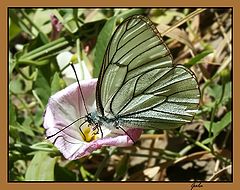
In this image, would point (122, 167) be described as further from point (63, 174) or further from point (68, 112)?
point (68, 112)

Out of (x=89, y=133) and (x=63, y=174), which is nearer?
(x=89, y=133)

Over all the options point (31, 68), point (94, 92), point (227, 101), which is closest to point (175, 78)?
point (94, 92)

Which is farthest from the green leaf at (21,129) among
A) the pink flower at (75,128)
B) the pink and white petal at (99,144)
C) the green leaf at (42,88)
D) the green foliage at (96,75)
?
the pink and white petal at (99,144)

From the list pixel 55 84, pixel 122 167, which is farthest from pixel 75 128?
pixel 122 167

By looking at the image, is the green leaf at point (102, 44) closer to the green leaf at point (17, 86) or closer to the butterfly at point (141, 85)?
the butterfly at point (141, 85)

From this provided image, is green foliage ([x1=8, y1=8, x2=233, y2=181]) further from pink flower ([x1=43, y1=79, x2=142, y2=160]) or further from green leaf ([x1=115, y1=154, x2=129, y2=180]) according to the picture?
pink flower ([x1=43, y1=79, x2=142, y2=160])

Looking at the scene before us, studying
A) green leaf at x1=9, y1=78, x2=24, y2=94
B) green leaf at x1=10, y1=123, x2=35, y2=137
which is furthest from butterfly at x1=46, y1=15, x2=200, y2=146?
green leaf at x1=9, y1=78, x2=24, y2=94
